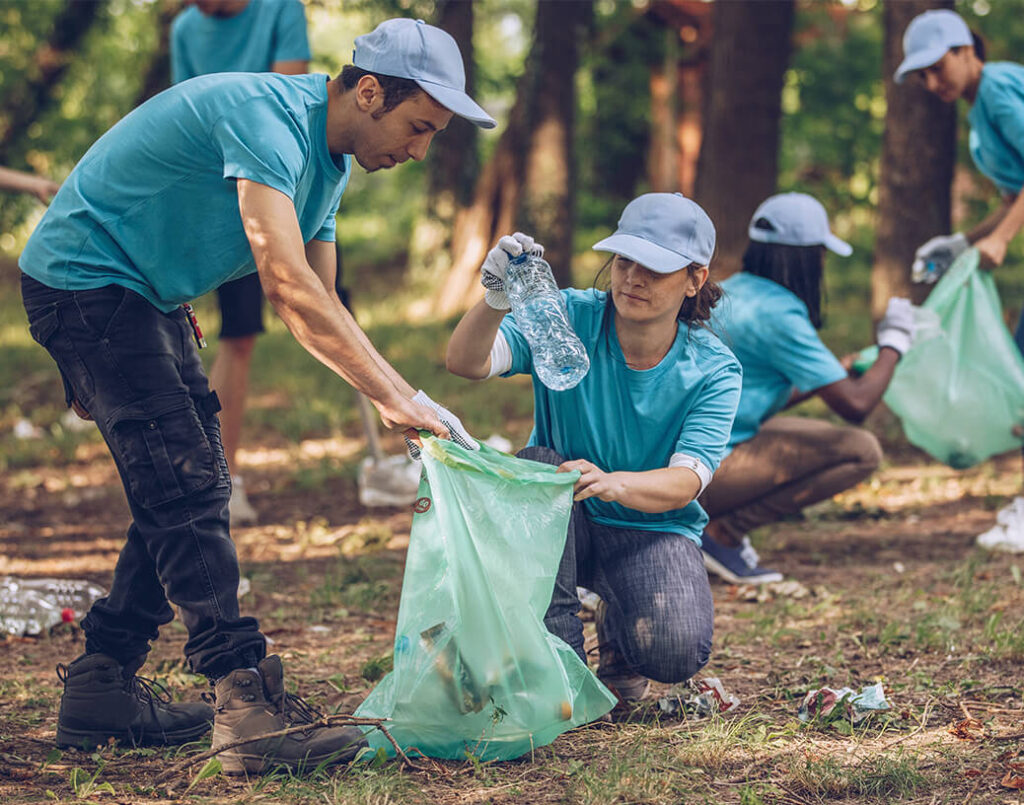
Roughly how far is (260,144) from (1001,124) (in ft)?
10.4

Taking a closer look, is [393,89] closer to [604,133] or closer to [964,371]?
[964,371]

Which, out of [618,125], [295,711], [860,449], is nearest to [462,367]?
[295,711]

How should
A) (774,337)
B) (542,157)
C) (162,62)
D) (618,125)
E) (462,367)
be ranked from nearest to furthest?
(462,367), (774,337), (542,157), (162,62), (618,125)

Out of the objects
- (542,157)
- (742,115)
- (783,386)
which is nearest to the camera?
(783,386)

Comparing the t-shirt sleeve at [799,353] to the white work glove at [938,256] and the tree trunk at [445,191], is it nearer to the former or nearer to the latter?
the white work glove at [938,256]

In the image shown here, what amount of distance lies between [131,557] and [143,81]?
8.44m

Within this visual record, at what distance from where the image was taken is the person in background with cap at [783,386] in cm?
401

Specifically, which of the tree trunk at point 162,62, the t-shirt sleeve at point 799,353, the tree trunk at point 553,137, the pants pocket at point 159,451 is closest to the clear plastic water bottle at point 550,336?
the pants pocket at point 159,451

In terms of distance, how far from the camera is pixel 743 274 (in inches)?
165

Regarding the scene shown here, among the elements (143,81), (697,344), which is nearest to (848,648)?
(697,344)

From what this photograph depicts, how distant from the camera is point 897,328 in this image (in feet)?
14.1

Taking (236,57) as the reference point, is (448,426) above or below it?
below

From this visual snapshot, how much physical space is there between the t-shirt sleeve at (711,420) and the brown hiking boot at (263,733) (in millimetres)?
1021

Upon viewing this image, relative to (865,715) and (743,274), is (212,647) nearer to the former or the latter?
(865,715)
